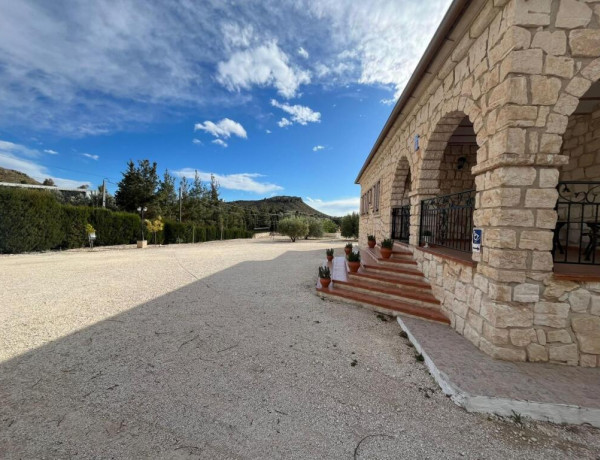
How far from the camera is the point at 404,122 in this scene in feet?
20.6

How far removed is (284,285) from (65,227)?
1516 centimetres

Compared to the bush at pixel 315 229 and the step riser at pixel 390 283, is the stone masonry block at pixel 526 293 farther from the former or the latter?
the bush at pixel 315 229

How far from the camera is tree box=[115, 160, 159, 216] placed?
27016 mm

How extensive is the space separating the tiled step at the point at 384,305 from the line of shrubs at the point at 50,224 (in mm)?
15556

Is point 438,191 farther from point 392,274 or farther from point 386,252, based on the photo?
point 392,274

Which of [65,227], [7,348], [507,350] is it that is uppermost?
[65,227]

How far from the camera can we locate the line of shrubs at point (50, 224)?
12016 mm

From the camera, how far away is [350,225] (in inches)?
993

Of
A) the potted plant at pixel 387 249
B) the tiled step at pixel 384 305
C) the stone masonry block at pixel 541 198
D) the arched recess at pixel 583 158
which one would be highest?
the arched recess at pixel 583 158

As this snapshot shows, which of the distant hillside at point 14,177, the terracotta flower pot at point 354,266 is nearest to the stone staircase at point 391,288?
the terracotta flower pot at point 354,266

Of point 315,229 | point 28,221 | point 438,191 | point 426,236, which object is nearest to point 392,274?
point 426,236

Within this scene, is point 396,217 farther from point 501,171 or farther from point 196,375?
point 196,375

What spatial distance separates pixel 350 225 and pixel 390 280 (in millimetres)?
20600

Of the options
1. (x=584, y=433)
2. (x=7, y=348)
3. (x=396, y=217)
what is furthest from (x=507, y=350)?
(x=7, y=348)
